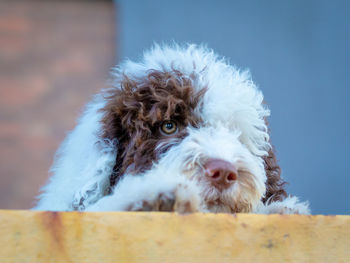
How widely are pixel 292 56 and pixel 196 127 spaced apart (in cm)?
318

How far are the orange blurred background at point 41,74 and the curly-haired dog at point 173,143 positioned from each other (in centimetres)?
316

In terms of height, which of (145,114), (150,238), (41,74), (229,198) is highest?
(41,74)

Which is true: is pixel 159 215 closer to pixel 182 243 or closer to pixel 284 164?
pixel 182 243

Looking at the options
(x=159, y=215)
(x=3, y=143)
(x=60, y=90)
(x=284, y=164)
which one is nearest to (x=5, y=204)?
(x=3, y=143)

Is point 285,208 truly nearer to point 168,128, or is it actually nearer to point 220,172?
point 220,172

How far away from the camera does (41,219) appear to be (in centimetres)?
145

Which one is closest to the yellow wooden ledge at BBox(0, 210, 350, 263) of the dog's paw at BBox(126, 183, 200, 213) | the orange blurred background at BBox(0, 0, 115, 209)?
the dog's paw at BBox(126, 183, 200, 213)

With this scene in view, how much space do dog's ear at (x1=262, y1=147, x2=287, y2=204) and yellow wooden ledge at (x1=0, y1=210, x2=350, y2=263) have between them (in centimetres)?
84

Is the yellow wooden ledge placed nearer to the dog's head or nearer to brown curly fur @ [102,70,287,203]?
the dog's head

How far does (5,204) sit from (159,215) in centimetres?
454

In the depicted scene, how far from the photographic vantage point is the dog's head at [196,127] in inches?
74.7

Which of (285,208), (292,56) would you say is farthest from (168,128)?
(292,56)

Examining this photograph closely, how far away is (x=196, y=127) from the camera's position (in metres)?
2.16

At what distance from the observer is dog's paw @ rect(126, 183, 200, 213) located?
5.17 ft
